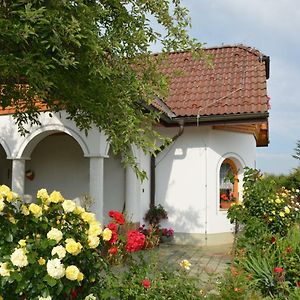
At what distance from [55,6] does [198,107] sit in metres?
8.02

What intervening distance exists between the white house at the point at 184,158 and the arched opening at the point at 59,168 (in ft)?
0.10

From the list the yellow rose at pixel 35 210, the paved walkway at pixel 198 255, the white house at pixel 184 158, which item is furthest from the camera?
the white house at pixel 184 158

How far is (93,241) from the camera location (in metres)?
3.03

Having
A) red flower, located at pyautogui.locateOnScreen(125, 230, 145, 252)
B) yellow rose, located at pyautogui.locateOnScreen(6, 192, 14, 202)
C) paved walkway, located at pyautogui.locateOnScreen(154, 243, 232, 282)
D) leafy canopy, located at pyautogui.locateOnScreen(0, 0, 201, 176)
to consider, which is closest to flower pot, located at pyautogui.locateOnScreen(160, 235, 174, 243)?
paved walkway, located at pyautogui.locateOnScreen(154, 243, 232, 282)

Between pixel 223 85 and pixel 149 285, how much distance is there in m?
9.63

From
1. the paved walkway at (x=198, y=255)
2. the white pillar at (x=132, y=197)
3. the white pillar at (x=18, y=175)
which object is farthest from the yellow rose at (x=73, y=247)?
the white pillar at (x=18, y=175)

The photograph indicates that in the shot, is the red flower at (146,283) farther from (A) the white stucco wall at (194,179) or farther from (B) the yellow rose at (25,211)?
(A) the white stucco wall at (194,179)

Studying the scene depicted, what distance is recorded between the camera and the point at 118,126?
486cm

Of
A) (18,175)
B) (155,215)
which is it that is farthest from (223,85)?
(18,175)

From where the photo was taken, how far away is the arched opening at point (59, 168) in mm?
12492

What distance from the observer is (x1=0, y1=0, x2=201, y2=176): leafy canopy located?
12.9ft

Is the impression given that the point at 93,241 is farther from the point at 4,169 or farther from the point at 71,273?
the point at 4,169

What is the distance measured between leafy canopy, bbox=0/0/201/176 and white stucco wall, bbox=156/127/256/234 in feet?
19.7

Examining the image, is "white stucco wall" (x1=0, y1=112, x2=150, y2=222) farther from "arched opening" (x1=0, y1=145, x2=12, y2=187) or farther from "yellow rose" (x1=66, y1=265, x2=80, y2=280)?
"yellow rose" (x1=66, y1=265, x2=80, y2=280)
